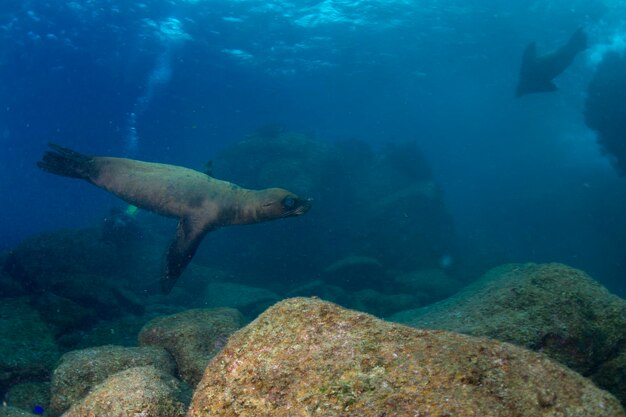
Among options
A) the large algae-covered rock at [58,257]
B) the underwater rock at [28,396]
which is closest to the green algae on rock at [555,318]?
the underwater rock at [28,396]

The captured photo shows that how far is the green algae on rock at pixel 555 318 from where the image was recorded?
361 cm

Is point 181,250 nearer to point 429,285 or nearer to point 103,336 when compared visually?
point 103,336

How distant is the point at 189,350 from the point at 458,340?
3384mm

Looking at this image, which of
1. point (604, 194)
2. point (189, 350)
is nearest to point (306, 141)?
point (189, 350)

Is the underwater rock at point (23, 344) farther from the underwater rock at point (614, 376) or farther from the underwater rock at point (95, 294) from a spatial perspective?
the underwater rock at point (614, 376)

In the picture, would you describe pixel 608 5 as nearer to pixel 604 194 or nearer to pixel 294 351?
pixel 604 194

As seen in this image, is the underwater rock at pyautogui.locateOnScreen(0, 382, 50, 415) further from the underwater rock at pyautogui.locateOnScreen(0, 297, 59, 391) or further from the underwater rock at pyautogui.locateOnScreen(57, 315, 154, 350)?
the underwater rock at pyautogui.locateOnScreen(57, 315, 154, 350)

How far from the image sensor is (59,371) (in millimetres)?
3918

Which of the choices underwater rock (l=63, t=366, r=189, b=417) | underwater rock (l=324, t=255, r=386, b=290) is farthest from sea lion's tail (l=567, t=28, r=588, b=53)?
underwater rock (l=63, t=366, r=189, b=417)

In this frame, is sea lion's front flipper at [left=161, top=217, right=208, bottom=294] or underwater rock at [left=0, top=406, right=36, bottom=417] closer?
underwater rock at [left=0, top=406, right=36, bottom=417]

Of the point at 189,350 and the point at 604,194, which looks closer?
the point at 189,350

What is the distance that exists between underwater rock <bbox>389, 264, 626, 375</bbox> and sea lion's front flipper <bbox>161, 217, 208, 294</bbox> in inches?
172

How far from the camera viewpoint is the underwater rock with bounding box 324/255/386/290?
16.2m

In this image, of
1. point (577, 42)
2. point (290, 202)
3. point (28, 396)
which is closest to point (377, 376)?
point (290, 202)
